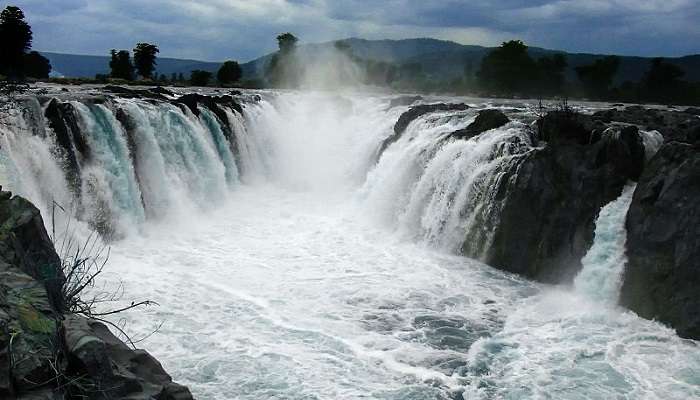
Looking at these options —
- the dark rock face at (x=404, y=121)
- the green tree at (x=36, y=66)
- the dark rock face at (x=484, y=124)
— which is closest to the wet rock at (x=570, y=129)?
the dark rock face at (x=484, y=124)

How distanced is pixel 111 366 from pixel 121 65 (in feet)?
254

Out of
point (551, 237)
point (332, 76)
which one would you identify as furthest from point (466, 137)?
point (332, 76)

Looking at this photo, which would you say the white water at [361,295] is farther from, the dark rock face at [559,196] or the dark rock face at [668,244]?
the dark rock face at [559,196]

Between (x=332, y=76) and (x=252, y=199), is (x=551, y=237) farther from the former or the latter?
(x=332, y=76)

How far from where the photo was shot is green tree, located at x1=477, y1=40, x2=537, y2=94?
77.7m

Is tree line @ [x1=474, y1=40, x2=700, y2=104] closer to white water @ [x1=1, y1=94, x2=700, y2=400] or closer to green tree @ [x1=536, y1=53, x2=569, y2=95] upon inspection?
green tree @ [x1=536, y1=53, x2=569, y2=95]

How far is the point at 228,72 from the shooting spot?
85812 millimetres

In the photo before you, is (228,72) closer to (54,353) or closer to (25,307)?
(25,307)

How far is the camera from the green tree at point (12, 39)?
51.1 meters

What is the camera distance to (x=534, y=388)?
386 inches

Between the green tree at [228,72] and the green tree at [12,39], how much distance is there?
112 feet

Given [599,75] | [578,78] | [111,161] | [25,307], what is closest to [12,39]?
[111,161]

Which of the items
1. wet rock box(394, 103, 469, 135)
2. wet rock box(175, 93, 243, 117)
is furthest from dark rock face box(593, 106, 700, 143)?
wet rock box(175, 93, 243, 117)

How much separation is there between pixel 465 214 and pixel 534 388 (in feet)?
27.2
